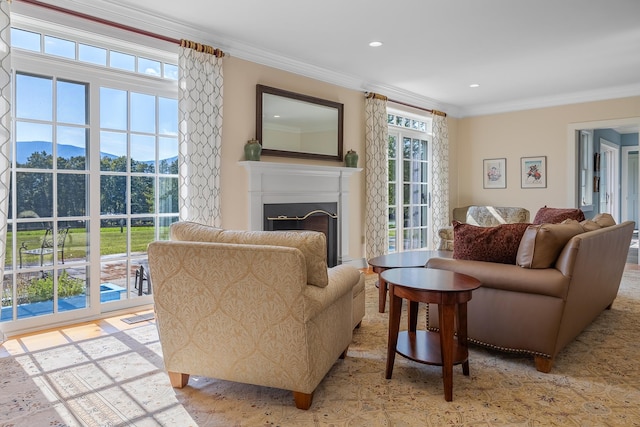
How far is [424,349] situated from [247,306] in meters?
1.12

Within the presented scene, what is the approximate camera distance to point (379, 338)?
306 cm

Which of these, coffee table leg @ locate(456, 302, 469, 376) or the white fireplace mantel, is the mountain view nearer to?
the white fireplace mantel

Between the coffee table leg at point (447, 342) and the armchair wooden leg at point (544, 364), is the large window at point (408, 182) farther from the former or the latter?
the coffee table leg at point (447, 342)

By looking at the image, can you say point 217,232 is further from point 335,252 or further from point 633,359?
point 335,252

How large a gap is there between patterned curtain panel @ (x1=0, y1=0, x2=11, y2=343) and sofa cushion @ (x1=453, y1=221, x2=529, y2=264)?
315cm

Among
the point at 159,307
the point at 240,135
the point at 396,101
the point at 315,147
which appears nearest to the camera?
→ the point at 159,307

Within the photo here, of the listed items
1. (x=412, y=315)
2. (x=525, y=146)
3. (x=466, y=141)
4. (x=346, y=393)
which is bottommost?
(x=346, y=393)

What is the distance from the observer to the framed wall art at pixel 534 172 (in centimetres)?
683

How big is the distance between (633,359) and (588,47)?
329cm

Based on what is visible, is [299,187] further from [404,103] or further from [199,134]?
[404,103]

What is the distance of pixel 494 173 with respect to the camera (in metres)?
7.34

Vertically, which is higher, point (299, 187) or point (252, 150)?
point (252, 150)

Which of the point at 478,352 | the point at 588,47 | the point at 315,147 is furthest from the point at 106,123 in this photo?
the point at 588,47

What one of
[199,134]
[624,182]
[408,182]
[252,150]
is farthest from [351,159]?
[624,182]
